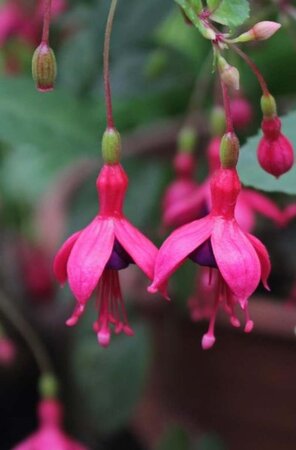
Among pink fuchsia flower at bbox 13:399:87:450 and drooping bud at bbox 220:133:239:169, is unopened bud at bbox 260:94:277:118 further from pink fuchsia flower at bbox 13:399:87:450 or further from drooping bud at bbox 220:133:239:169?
pink fuchsia flower at bbox 13:399:87:450

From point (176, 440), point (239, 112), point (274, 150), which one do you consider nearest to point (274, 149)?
point (274, 150)

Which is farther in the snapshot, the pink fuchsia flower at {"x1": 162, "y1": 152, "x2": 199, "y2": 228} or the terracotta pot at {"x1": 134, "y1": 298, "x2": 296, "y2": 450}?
the terracotta pot at {"x1": 134, "y1": 298, "x2": 296, "y2": 450}

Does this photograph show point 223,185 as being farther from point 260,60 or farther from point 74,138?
point 260,60

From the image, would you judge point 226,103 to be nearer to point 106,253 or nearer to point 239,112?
point 106,253

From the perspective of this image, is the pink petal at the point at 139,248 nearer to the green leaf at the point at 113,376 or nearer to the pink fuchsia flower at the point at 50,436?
the pink fuchsia flower at the point at 50,436

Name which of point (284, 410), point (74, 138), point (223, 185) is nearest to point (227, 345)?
point (284, 410)

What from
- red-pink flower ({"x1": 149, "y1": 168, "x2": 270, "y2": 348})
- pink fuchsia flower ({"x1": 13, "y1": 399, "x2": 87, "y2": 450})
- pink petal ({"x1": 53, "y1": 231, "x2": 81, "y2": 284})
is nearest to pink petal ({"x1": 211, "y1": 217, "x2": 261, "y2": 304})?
red-pink flower ({"x1": 149, "y1": 168, "x2": 270, "y2": 348})

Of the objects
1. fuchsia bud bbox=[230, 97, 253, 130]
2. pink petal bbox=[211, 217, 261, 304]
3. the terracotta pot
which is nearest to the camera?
pink petal bbox=[211, 217, 261, 304]

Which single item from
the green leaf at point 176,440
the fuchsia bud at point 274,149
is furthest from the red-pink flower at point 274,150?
the green leaf at point 176,440
